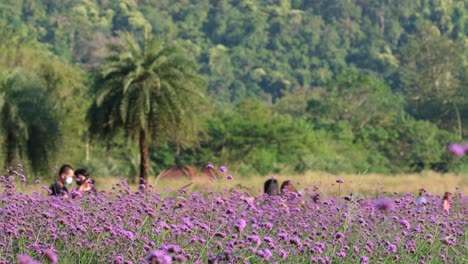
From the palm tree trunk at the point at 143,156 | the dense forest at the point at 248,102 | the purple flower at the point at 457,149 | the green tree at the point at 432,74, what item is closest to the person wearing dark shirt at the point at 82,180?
the purple flower at the point at 457,149

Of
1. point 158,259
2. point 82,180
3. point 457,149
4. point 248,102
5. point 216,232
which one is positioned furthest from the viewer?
point 248,102

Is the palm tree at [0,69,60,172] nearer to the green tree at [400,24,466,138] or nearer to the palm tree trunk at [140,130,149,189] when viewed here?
the palm tree trunk at [140,130,149,189]

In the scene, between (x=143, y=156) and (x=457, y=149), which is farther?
(x=143, y=156)

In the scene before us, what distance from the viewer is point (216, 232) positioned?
4691mm

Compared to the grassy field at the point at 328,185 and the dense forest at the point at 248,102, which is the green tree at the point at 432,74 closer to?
the dense forest at the point at 248,102

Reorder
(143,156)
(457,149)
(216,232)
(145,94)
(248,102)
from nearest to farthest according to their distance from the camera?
(457,149) < (216,232) < (145,94) < (143,156) < (248,102)

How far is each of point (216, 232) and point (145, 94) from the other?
71.2ft

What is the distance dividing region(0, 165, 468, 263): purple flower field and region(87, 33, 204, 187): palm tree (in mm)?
18592

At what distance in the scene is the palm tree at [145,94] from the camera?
26.3 meters

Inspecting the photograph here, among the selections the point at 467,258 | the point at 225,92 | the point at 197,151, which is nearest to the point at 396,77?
the point at 225,92

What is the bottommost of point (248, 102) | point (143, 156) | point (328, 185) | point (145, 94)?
point (248, 102)

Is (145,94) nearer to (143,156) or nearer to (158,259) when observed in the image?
(143,156)

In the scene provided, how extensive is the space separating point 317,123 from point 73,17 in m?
123

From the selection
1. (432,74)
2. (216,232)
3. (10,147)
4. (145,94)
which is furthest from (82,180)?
(432,74)
